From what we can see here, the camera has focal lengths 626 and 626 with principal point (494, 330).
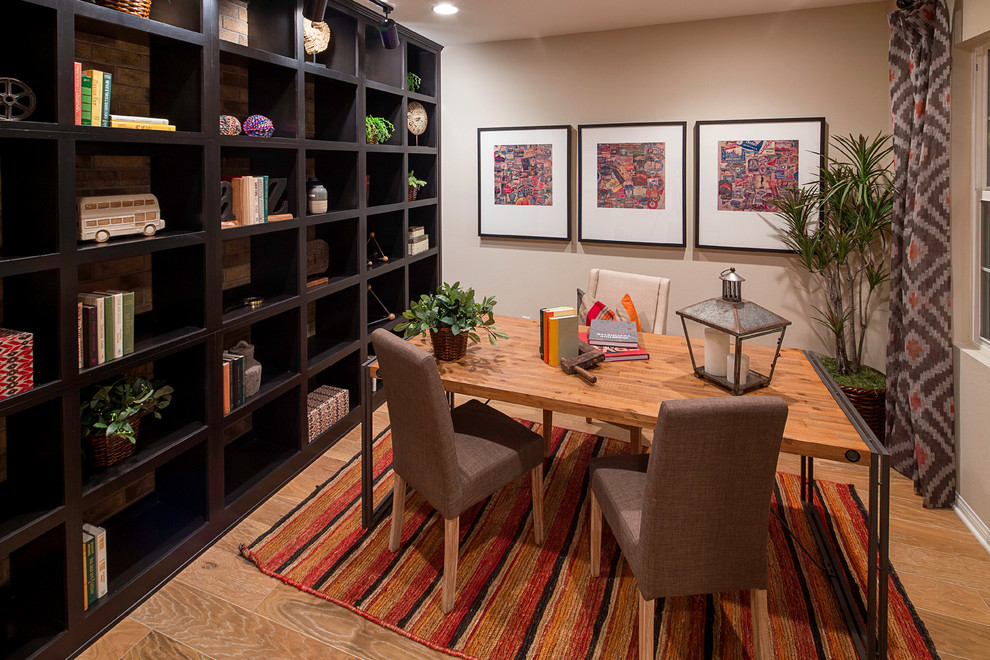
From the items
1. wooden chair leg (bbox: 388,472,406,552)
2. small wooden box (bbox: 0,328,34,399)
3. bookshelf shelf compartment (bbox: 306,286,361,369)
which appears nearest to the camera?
small wooden box (bbox: 0,328,34,399)

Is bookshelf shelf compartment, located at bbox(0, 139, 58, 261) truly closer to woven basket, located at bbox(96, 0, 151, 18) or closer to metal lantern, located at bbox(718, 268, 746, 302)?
woven basket, located at bbox(96, 0, 151, 18)

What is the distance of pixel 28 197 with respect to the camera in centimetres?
190

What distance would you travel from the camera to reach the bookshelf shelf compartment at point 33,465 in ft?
6.30

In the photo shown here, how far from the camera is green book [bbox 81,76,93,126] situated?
2.00m

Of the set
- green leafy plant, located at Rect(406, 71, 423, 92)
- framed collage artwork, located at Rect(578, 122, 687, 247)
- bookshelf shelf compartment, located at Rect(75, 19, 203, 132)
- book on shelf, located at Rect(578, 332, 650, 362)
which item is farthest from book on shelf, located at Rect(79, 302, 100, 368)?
framed collage artwork, located at Rect(578, 122, 687, 247)

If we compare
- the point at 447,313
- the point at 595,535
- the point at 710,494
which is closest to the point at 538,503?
A: the point at 595,535

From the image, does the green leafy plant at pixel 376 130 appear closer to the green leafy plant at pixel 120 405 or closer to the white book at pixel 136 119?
the white book at pixel 136 119

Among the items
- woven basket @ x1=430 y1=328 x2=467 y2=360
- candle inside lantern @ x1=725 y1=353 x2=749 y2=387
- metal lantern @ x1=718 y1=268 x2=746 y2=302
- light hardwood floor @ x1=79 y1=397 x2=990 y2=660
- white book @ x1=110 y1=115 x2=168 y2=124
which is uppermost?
white book @ x1=110 y1=115 x2=168 y2=124

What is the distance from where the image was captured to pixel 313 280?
3.42 meters

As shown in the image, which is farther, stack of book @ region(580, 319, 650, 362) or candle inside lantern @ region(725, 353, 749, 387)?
stack of book @ region(580, 319, 650, 362)

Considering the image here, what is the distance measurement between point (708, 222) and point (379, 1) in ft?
7.84

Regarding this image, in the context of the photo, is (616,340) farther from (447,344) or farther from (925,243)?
(925,243)

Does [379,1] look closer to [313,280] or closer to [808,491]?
[313,280]

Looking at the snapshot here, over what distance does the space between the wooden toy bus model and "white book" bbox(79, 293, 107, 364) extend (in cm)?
20
